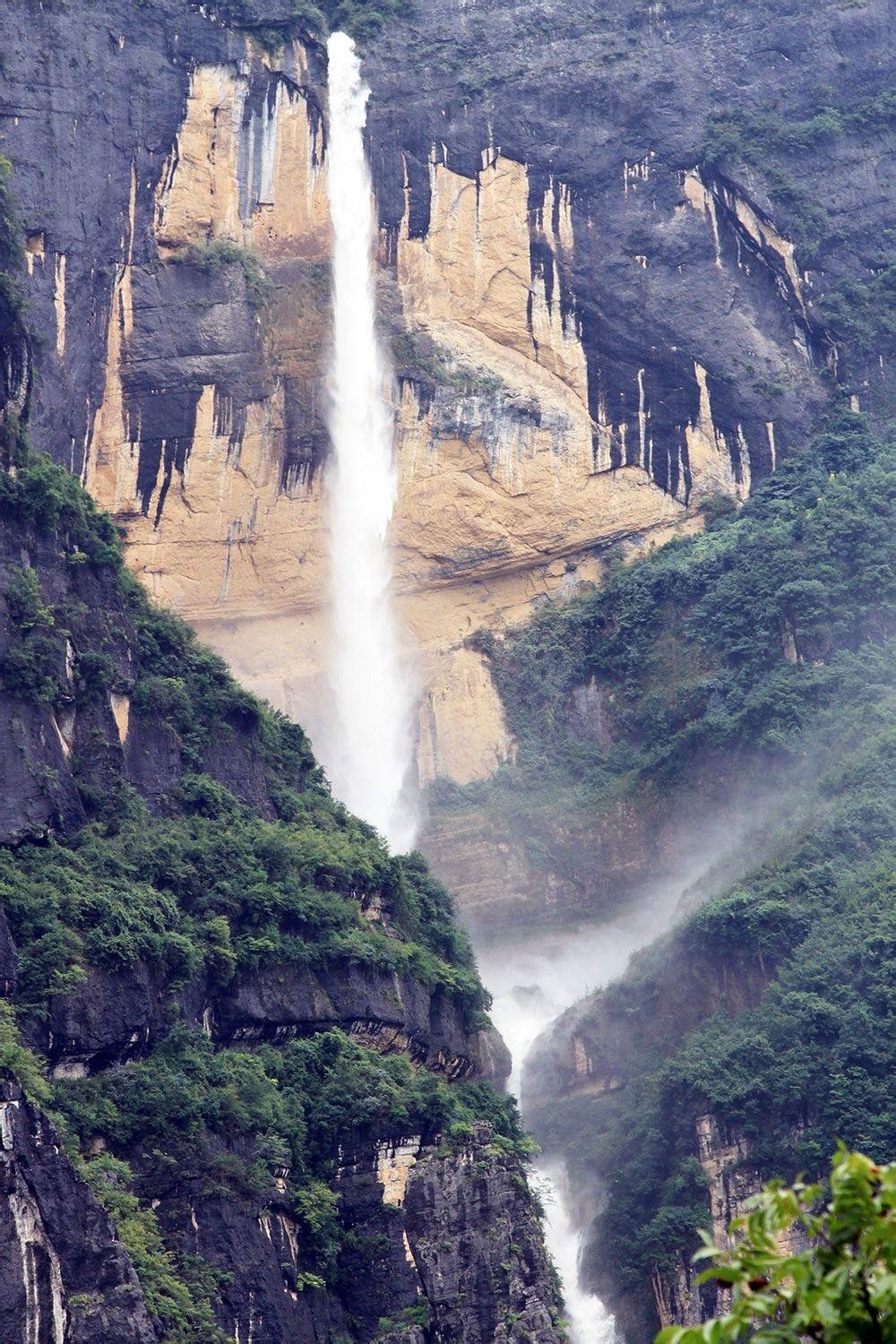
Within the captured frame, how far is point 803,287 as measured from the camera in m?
43.4

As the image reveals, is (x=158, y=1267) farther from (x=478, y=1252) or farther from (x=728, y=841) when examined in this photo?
(x=728, y=841)

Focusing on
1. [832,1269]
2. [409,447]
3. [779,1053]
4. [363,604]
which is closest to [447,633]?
[363,604]

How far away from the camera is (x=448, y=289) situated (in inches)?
1677

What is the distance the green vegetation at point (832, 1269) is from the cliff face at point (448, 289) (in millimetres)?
32343

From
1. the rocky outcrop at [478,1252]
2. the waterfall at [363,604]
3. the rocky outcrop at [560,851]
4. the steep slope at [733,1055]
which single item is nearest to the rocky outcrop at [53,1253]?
the rocky outcrop at [478,1252]

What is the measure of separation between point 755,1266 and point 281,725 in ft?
86.6

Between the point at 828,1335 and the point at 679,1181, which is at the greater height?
the point at 679,1181

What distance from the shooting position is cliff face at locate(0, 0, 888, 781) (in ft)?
128

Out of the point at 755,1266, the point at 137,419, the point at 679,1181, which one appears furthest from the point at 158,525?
the point at 755,1266

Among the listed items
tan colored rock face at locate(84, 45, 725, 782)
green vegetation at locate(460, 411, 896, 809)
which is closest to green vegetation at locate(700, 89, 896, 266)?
tan colored rock face at locate(84, 45, 725, 782)

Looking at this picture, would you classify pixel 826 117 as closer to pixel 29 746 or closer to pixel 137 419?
Result: pixel 137 419

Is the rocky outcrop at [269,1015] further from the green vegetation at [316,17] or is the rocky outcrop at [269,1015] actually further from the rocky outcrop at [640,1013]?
the green vegetation at [316,17]

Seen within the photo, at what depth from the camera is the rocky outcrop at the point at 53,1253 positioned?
1830 centimetres

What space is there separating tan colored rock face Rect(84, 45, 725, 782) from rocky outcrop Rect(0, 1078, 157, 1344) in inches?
798
